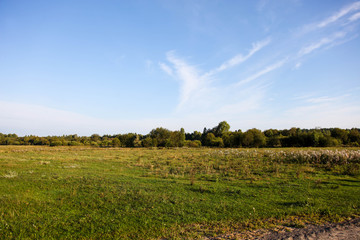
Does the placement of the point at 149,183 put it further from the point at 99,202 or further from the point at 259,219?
the point at 259,219

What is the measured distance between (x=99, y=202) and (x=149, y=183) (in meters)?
4.50

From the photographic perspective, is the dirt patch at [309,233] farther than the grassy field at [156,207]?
No

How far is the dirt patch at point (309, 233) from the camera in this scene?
570cm

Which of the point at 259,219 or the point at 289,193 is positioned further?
the point at 289,193

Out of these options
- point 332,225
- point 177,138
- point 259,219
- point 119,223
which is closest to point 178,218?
point 119,223

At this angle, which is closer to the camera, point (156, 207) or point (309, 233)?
point (309, 233)

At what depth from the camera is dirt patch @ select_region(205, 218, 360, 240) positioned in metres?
5.70

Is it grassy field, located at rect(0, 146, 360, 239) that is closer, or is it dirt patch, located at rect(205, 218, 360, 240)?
dirt patch, located at rect(205, 218, 360, 240)

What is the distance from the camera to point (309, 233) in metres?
5.95

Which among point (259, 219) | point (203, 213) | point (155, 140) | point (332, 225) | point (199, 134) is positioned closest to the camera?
point (332, 225)

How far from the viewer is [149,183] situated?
41.7 ft

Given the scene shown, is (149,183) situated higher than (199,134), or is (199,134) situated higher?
(199,134)

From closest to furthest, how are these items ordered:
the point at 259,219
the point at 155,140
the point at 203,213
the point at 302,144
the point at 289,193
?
the point at 259,219, the point at 203,213, the point at 289,193, the point at 302,144, the point at 155,140

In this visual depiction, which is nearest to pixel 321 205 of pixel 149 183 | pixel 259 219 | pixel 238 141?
pixel 259 219
